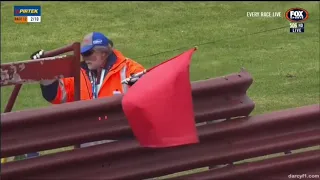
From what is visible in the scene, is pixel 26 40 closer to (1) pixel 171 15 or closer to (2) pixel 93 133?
(1) pixel 171 15

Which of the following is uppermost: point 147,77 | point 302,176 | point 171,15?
point 171,15

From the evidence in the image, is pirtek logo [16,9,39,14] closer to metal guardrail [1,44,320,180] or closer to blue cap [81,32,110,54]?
blue cap [81,32,110,54]

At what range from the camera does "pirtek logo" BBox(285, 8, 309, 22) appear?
49.0 ft

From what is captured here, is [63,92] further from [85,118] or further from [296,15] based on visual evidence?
[296,15]

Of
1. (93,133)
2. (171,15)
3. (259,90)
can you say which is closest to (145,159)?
(93,133)

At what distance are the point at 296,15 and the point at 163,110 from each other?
1079 cm

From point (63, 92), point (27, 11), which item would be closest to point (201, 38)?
point (27, 11)

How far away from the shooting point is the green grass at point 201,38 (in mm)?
10625

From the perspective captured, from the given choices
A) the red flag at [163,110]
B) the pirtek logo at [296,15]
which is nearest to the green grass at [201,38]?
the pirtek logo at [296,15]

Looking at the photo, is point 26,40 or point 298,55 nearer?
point 298,55

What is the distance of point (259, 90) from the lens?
1033 centimetres

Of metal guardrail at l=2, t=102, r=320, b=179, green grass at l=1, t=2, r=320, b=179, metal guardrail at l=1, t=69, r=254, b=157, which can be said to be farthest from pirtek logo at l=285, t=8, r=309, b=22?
metal guardrail at l=1, t=69, r=254, b=157

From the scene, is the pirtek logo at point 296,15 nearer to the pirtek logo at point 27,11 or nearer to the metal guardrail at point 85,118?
the pirtek logo at point 27,11

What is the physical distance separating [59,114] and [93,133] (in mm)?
251
